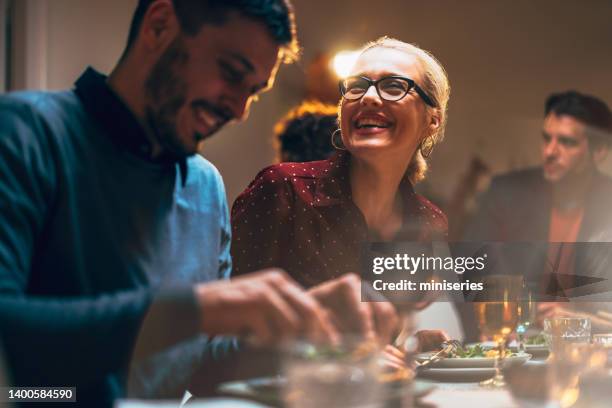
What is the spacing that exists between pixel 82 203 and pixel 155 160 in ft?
0.36

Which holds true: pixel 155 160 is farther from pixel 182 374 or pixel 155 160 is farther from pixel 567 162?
pixel 567 162

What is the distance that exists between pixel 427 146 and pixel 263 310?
581mm

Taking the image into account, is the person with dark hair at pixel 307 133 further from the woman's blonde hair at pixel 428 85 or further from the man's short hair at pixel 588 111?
the man's short hair at pixel 588 111

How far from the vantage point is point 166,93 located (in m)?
0.79

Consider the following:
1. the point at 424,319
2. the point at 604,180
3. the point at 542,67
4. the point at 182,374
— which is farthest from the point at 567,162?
the point at 182,374

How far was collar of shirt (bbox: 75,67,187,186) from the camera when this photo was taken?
2.53ft

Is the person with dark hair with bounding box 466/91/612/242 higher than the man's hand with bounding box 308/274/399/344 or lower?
higher

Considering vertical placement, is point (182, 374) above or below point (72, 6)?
below

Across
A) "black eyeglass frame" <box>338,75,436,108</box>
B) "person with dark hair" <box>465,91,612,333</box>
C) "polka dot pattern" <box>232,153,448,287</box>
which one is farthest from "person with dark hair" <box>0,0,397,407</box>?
"person with dark hair" <box>465,91,612,333</box>

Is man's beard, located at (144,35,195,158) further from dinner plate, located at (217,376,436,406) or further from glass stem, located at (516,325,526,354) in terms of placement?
glass stem, located at (516,325,526,354)

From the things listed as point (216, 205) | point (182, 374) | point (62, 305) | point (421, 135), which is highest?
point (421, 135)

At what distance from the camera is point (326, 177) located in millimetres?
1055

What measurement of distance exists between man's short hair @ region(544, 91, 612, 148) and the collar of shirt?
78cm

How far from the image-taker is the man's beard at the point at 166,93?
30.6 inches
